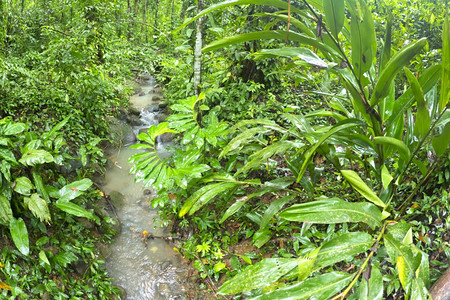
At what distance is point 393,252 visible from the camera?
119cm

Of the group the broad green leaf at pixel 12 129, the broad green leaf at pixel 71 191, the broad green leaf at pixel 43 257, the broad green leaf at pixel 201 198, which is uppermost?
the broad green leaf at pixel 12 129

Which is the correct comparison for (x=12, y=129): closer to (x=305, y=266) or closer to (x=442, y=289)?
(x=305, y=266)

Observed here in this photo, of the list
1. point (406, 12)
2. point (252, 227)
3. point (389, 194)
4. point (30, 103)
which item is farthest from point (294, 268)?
point (30, 103)

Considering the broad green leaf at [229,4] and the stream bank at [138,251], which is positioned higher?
the broad green leaf at [229,4]

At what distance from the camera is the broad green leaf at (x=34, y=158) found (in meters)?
→ 2.45

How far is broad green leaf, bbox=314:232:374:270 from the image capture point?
1.17m

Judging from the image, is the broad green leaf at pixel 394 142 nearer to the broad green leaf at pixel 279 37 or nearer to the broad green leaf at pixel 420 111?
the broad green leaf at pixel 420 111

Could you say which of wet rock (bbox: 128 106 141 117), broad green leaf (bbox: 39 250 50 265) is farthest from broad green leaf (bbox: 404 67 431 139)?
wet rock (bbox: 128 106 141 117)

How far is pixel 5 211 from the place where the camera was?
2.31 metres

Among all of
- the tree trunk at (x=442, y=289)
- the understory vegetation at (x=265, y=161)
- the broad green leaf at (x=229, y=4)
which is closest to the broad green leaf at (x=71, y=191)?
the understory vegetation at (x=265, y=161)

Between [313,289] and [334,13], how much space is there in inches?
46.7

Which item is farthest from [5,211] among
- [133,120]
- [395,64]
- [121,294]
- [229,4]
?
[133,120]

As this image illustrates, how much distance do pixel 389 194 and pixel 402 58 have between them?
81cm

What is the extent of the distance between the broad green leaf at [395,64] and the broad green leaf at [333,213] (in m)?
0.54
